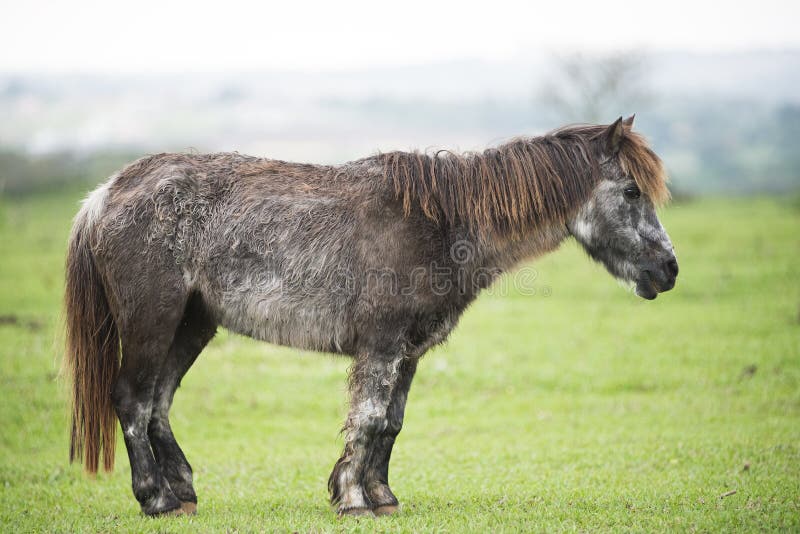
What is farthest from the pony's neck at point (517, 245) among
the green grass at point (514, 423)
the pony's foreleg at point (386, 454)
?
the green grass at point (514, 423)

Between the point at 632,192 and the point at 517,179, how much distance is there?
3.09ft

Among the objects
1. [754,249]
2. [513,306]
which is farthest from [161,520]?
[754,249]

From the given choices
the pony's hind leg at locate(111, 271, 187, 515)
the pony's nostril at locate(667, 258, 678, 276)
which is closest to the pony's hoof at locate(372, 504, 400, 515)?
the pony's hind leg at locate(111, 271, 187, 515)

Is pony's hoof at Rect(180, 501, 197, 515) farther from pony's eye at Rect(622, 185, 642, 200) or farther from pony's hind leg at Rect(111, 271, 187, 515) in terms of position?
pony's eye at Rect(622, 185, 642, 200)

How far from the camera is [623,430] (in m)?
9.95

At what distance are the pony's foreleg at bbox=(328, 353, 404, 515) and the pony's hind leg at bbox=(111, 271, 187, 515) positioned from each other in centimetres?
147

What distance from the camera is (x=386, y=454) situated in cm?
636

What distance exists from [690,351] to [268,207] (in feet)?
31.5

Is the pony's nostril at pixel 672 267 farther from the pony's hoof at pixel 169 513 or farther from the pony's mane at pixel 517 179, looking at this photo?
the pony's hoof at pixel 169 513

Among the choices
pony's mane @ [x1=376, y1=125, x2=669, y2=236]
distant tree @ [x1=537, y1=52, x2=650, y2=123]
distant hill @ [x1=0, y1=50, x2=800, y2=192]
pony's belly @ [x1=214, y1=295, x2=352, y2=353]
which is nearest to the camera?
pony's belly @ [x1=214, y1=295, x2=352, y2=353]

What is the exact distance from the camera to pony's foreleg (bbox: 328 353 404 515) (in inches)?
236

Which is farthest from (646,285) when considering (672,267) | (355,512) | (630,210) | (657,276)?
(355,512)

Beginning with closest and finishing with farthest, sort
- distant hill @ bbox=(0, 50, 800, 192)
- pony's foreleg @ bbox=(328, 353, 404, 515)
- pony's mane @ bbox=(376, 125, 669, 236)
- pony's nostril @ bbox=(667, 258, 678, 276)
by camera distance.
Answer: pony's foreleg @ bbox=(328, 353, 404, 515)
pony's mane @ bbox=(376, 125, 669, 236)
pony's nostril @ bbox=(667, 258, 678, 276)
distant hill @ bbox=(0, 50, 800, 192)

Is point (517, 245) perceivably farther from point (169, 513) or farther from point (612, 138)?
point (169, 513)
